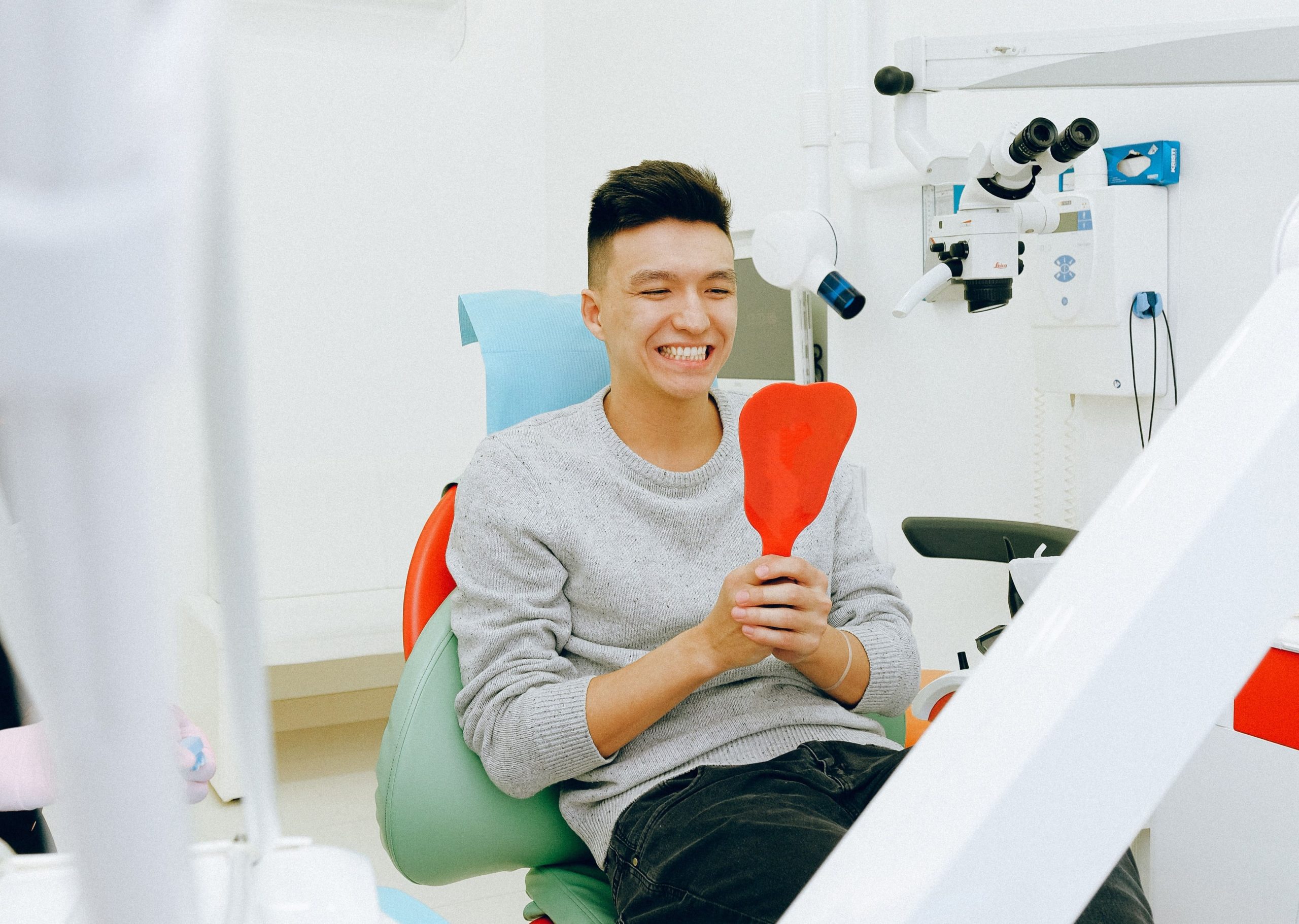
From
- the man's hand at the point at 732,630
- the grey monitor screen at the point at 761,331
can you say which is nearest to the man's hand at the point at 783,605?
the man's hand at the point at 732,630

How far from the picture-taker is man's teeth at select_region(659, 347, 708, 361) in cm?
149

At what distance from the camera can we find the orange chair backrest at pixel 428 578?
145 cm

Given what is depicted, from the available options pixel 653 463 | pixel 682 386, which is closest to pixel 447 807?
pixel 653 463

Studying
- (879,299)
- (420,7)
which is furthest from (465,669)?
(879,299)

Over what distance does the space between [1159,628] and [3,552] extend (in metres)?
0.26

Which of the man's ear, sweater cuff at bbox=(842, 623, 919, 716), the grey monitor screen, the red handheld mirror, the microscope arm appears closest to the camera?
the red handheld mirror

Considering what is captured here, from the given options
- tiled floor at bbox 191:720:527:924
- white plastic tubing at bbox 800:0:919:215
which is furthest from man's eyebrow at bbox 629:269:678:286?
tiled floor at bbox 191:720:527:924

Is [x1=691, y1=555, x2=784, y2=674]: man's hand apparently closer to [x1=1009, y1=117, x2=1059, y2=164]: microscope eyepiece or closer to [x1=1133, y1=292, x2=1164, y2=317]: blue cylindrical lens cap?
[x1=1009, y1=117, x2=1059, y2=164]: microscope eyepiece

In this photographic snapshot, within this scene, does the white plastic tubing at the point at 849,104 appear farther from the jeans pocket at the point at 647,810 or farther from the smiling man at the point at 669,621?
the jeans pocket at the point at 647,810

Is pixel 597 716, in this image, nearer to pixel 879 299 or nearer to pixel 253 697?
pixel 253 697

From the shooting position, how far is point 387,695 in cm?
360

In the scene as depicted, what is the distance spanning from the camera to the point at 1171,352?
1776mm

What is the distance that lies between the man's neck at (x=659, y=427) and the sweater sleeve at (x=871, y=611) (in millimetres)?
219

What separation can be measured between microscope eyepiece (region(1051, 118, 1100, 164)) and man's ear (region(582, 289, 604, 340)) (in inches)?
25.8
